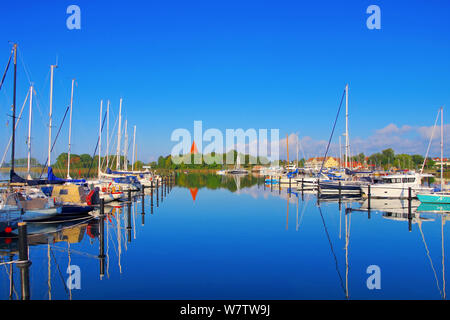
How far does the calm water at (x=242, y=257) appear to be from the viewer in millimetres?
11266

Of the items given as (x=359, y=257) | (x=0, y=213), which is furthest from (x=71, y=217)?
(x=359, y=257)

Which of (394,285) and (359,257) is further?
(359,257)

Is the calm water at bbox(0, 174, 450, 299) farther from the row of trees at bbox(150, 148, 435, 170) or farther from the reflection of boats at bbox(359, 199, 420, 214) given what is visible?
the row of trees at bbox(150, 148, 435, 170)

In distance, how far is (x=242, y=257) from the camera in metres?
15.2

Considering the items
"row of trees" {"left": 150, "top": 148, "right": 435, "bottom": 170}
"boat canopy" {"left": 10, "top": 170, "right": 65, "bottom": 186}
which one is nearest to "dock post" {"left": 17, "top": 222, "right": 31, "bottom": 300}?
"boat canopy" {"left": 10, "top": 170, "right": 65, "bottom": 186}

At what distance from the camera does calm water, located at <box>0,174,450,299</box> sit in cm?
1127

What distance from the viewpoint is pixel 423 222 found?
2372 cm

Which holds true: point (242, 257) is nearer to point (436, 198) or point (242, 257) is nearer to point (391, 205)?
point (391, 205)

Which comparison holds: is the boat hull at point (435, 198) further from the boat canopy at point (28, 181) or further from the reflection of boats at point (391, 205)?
the boat canopy at point (28, 181)

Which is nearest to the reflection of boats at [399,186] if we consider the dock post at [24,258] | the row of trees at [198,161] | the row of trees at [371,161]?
the dock post at [24,258]

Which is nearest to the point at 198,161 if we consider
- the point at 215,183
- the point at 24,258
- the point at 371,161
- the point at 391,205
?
the point at 371,161

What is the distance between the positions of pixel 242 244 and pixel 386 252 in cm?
636

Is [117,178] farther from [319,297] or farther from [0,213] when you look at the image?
[319,297]
